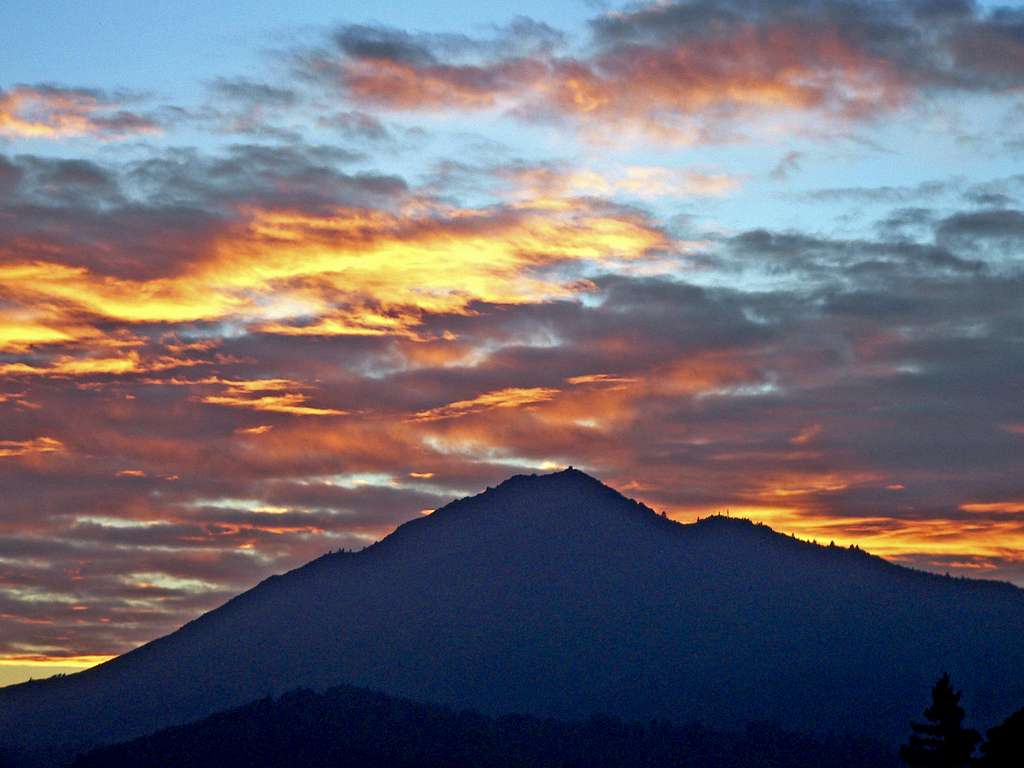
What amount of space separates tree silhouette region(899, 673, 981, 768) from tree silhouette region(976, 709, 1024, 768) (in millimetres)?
1668

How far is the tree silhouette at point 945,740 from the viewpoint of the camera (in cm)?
8206

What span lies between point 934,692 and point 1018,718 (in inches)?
212

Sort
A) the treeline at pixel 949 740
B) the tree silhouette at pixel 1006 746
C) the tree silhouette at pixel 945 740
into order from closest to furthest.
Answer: the tree silhouette at pixel 1006 746 → the treeline at pixel 949 740 → the tree silhouette at pixel 945 740

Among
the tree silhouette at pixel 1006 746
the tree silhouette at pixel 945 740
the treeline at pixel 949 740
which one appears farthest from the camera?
the tree silhouette at pixel 945 740

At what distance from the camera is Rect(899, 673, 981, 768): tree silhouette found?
82.1m

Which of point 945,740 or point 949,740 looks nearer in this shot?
point 949,740

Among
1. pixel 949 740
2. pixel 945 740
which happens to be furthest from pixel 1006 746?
pixel 945 740

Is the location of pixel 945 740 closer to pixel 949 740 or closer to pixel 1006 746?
pixel 949 740

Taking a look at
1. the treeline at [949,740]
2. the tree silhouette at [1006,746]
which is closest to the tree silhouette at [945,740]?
the treeline at [949,740]

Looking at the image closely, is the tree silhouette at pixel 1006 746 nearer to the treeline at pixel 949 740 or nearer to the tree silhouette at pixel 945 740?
the treeline at pixel 949 740

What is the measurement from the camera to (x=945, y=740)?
8256 centimetres

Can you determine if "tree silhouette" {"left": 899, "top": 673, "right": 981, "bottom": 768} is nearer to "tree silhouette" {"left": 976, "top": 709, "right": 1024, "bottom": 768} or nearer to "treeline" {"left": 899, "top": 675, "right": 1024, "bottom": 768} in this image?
"treeline" {"left": 899, "top": 675, "right": 1024, "bottom": 768}

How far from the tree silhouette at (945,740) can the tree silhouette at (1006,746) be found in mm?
1668

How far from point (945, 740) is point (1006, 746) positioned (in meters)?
4.70
